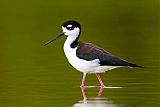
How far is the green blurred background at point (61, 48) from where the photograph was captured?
1327cm

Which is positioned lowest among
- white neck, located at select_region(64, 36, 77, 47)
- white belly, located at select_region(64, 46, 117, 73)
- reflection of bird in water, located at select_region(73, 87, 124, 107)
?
reflection of bird in water, located at select_region(73, 87, 124, 107)

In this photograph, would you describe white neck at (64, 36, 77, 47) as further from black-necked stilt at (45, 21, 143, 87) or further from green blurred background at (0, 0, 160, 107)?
green blurred background at (0, 0, 160, 107)

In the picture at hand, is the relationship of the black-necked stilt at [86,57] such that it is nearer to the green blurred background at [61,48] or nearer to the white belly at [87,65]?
the white belly at [87,65]

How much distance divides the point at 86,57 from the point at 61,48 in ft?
23.2

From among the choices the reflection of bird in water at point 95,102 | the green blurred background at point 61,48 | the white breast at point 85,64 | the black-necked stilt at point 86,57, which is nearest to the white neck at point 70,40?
the black-necked stilt at point 86,57

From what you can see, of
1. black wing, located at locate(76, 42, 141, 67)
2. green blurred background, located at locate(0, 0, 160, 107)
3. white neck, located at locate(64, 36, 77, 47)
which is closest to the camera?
green blurred background, located at locate(0, 0, 160, 107)

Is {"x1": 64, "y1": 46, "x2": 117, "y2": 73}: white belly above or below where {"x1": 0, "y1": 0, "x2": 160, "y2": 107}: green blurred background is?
above

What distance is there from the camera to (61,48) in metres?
21.2

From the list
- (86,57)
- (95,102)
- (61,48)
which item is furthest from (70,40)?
(61,48)

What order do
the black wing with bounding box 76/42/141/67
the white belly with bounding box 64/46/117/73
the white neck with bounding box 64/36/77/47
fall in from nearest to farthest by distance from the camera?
1. the black wing with bounding box 76/42/141/67
2. the white belly with bounding box 64/46/117/73
3. the white neck with bounding box 64/36/77/47

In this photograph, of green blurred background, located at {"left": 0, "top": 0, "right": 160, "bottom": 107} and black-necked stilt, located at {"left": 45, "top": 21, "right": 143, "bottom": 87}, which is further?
black-necked stilt, located at {"left": 45, "top": 21, "right": 143, "bottom": 87}

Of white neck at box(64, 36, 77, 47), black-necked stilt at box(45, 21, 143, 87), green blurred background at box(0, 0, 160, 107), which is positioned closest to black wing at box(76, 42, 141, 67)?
black-necked stilt at box(45, 21, 143, 87)

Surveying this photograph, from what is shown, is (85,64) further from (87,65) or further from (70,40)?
(70,40)

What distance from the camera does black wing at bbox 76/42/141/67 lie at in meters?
13.9
